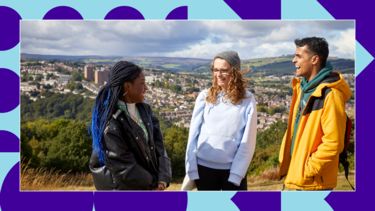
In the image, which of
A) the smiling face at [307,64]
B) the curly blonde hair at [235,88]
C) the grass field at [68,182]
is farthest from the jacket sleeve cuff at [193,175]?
the smiling face at [307,64]

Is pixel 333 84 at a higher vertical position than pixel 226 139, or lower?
higher

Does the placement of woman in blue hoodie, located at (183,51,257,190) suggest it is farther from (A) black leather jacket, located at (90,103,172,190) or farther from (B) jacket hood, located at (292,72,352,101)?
(B) jacket hood, located at (292,72,352,101)

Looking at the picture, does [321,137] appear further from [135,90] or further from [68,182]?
[68,182]

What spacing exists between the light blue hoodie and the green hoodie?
330 millimetres

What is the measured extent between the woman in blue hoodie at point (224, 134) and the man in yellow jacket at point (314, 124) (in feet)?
1.11

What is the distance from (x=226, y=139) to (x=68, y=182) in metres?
1.61

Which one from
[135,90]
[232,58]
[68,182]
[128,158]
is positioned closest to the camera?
[128,158]

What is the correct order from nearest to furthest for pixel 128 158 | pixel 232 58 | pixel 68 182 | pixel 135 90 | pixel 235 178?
pixel 128 158, pixel 135 90, pixel 235 178, pixel 232 58, pixel 68 182

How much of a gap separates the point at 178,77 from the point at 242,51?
0.64 metres

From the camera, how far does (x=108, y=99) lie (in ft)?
12.8

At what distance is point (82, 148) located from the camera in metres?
4.68

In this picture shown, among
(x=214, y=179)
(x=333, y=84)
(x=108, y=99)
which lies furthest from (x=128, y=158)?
(x=333, y=84)

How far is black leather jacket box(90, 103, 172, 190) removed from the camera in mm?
3801

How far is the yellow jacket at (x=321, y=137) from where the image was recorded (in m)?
3.82
